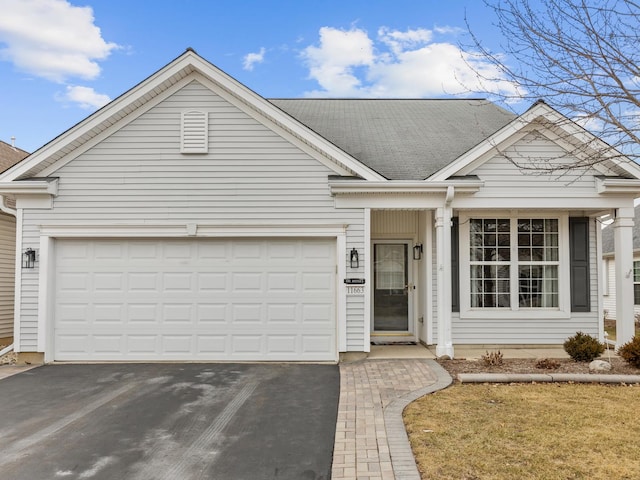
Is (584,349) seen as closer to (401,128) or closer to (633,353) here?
(633,353)

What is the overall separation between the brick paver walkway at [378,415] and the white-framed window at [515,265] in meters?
2.39

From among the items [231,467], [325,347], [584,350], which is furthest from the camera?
[325,347]

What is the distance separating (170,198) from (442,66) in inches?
216

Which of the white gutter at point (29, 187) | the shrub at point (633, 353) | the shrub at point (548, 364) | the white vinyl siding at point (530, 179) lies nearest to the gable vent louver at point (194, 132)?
the white gutter at point (29, 187)

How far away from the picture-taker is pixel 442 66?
293 inches

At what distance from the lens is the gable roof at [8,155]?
13.1 metres

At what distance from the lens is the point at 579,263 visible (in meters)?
9.68

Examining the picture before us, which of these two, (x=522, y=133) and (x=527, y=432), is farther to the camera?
(x=522, y=133)

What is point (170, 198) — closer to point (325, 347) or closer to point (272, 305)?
point (272, 305)

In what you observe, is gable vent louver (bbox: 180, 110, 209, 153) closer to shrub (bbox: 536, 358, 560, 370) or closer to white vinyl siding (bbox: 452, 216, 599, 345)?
white vinyl siding (bbox: 452, 216, 599, 345)

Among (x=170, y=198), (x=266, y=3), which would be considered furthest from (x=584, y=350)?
(x=266, y=3)

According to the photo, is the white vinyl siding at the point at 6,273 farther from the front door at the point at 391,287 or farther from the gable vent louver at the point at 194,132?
the front door at the point at 391,287

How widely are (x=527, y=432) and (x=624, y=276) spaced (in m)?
5.72

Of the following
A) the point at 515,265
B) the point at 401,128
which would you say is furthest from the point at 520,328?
the point at 401,128
